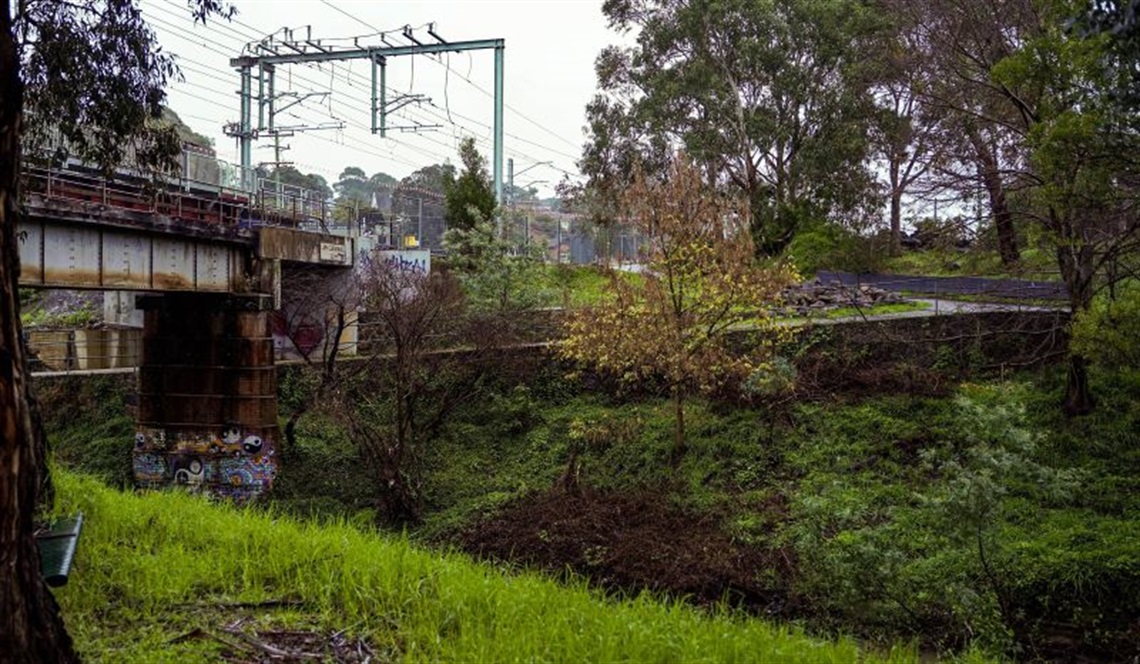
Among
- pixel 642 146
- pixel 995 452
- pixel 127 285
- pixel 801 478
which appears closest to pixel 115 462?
pixel 127 285

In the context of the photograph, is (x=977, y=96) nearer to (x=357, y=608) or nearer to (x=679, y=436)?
(x=679, y=436)

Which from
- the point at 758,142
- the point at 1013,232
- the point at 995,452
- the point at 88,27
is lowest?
the point at 995,452

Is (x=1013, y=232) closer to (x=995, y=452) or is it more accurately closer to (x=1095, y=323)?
(x=1095, y=323)

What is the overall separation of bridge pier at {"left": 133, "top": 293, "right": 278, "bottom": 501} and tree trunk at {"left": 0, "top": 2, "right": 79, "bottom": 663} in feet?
53.3

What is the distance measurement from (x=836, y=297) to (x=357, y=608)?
21898 millimetres

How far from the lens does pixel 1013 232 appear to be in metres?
16.2

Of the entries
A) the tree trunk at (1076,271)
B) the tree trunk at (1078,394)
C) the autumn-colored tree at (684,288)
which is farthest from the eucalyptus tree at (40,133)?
the tree trunk at (1078,394)

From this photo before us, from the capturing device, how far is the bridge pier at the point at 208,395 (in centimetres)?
2077

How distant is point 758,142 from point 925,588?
25.7m

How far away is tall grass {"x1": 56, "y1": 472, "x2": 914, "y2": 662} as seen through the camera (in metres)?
5.70

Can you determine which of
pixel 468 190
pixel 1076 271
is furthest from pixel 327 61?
pixel 1076 271

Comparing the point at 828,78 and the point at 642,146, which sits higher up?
the point at 828,78

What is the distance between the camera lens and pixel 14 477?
4.83 metres

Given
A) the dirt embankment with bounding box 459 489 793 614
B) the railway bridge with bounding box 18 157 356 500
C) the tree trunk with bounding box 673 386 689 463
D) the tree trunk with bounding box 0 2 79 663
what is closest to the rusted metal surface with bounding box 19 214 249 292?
the railway bridge with bounding box 18 157 356 500
